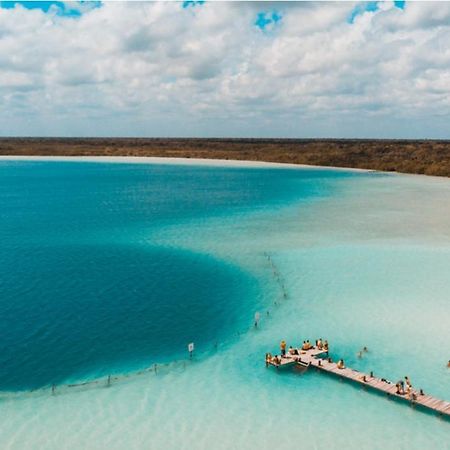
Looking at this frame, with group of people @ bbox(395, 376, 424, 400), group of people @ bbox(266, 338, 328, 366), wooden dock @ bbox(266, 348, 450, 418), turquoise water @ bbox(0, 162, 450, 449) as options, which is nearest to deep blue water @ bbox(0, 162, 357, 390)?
turquoise water @ bbox(0, 162, 450, 449)

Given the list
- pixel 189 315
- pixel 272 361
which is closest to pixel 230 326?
pixel 189 315

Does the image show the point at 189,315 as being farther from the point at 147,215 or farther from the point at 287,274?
the point at 147,215

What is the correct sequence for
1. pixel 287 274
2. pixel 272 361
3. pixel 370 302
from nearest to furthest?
pixel 272 361 < pixel 370 302 < pixel 287 274

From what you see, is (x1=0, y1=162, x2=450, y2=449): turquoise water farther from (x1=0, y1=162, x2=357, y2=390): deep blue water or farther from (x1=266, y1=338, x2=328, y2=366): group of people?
(x1=266, y1=338, x2=328, y2=366): group of people

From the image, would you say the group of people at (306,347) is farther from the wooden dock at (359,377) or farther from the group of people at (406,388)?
the group of people at (406,388)

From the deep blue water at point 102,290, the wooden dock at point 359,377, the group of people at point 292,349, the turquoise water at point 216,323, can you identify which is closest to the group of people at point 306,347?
the group of people at point 292,349
